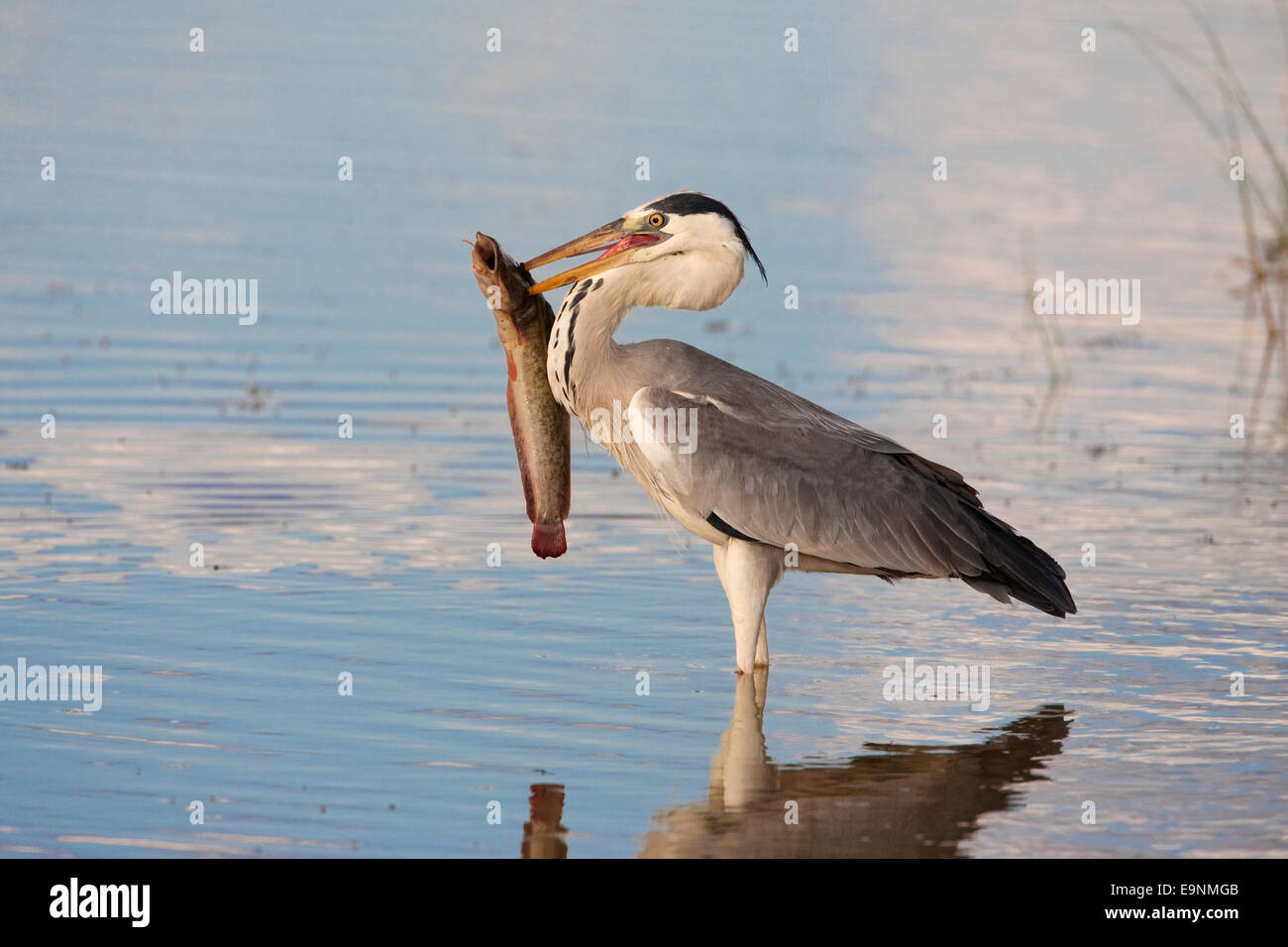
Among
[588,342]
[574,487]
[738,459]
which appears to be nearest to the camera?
[738,459]

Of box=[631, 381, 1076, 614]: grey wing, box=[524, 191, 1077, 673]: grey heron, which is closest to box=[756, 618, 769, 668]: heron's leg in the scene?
box=[524, 191, 1077, 673]: grey heron

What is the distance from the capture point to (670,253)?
8852 mm

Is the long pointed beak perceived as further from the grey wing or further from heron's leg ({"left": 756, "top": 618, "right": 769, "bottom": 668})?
heron's leg ({"left": 756, "top": 618, "right": 769, "bottom": 668})

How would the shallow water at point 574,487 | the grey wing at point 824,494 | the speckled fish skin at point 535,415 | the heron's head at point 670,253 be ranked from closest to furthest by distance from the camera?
the shallow water at point 574,487
the grey wing at point 824,494
the heron's head at point 670,253
the speckled fish skin at point 535,415

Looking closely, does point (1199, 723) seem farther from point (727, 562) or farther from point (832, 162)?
point (832, 162)

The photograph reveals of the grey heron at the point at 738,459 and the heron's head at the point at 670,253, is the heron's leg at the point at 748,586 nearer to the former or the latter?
the grey heron at the point at 738,459

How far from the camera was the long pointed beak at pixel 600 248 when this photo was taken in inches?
348

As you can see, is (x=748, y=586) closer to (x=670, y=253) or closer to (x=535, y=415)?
(x=535, y=415)

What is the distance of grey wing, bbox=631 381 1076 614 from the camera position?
339 inches

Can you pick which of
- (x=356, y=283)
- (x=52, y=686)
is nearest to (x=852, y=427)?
(x=52, y=686)

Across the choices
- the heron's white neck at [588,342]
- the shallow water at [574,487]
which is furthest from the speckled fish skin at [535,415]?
the shallow water at [574,487]

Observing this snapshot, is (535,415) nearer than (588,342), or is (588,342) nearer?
(588,342)

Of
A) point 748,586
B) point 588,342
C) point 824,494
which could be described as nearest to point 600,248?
point 588,342

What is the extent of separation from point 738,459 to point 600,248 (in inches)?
45.0
